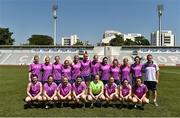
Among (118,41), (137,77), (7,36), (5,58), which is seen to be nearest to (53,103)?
(137,77)

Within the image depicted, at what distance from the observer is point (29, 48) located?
68750 millimetres

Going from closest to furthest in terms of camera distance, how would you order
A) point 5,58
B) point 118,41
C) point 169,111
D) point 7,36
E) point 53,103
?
point 169,111 → point 53,103 → point 5,58 → point 7,36 → point 118,41

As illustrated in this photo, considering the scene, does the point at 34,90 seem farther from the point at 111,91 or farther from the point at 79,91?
the point at 111,91

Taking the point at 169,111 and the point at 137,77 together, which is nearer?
the point at 169,111

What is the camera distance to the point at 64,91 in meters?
11.2

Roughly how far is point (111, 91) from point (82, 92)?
2.79 feet

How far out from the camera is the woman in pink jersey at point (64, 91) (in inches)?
440

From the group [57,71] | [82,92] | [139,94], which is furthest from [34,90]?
[139,94]

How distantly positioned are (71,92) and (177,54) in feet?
187

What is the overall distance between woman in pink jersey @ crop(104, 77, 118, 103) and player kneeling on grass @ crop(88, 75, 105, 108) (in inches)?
5.7

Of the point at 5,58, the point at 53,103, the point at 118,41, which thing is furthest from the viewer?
the point at 118,41

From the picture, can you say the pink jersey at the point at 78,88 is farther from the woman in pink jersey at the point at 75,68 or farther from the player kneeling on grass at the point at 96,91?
the woman in pink jersey at the point at 75,68

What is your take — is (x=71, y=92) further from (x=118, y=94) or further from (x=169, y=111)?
(x=169, y=111)

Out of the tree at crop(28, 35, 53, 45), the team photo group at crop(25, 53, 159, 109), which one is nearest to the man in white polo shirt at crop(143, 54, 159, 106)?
the team photo group at crop(25, 53, 159, 109)
